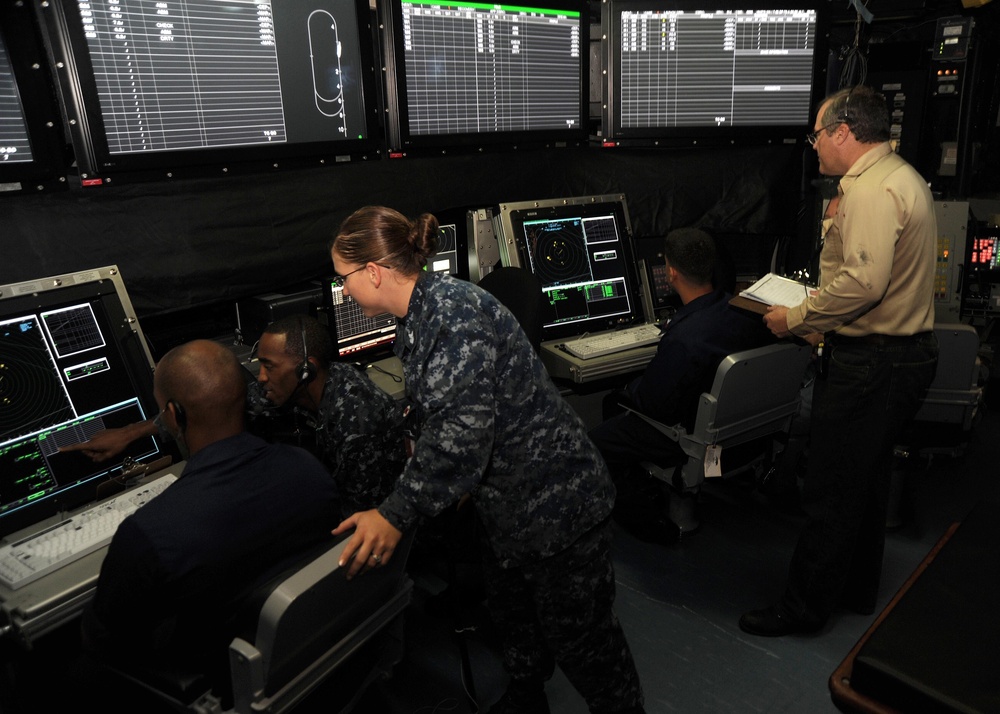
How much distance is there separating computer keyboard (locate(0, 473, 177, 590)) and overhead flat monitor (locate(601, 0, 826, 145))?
8.18 feet

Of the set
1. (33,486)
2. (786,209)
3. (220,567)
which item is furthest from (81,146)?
(786,209)

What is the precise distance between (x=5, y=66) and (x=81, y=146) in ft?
0.80

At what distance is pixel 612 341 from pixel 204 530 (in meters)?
2.03

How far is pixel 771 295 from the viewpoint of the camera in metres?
2.49

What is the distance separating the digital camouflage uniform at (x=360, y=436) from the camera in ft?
6.75

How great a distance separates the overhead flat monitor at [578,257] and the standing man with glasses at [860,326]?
42.2 inches

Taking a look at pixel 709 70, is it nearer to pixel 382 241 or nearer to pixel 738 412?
pixel 738 412

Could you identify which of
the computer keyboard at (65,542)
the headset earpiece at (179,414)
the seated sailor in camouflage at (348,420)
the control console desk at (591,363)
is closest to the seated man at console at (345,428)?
the seated sailor in camouflage at (348,420)

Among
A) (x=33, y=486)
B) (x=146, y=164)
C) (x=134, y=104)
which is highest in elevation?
(x=134, y=104)

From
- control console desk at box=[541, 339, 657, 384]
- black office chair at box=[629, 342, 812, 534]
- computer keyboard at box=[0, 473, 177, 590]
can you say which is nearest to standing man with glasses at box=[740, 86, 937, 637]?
black office chair at box=[629, 342, 812, 534]

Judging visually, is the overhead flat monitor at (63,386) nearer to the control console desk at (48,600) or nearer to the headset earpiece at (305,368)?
the control console desk at (48,600)

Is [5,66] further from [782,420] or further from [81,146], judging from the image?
[782,420]

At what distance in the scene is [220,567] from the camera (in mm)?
1381

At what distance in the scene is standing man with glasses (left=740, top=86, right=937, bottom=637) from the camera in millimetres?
2033
